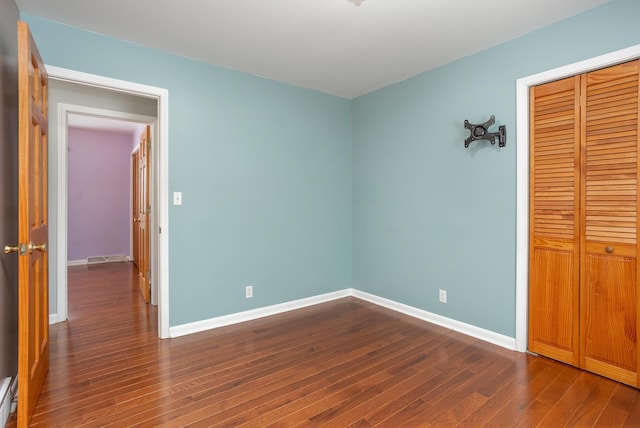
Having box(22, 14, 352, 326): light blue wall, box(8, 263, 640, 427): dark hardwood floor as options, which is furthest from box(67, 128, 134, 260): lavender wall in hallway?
box(22, 14, 352, 326): light blue wall

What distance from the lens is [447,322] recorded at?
3170 mm

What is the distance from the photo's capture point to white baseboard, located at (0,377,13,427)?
1710 millimetres

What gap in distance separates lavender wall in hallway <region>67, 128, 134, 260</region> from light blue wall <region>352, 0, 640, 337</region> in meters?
5.23

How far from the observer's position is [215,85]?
10.4ft

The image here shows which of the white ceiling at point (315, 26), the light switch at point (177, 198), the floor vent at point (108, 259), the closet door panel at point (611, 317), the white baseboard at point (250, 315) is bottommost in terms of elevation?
the white baseboard at point (250, 315)

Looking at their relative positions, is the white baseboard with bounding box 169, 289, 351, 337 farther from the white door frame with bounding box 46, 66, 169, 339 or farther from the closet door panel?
the closet door panel

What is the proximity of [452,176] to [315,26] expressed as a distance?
175 centimetres

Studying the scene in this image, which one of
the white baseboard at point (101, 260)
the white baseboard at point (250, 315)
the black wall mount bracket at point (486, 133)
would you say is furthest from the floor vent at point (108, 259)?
the black wall mount bracket at point (486, 133)

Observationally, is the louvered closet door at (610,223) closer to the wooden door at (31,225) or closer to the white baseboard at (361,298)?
the white baseboard at (361,298)

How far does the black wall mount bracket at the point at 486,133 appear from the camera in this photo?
2691 millimetres

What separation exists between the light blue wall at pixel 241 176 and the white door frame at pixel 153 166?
0.18 feet

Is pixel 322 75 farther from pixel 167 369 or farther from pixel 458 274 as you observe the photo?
pixel 167 369

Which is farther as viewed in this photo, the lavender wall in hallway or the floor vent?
the floor vent

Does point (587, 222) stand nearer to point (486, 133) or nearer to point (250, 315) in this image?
point (486, 133)
